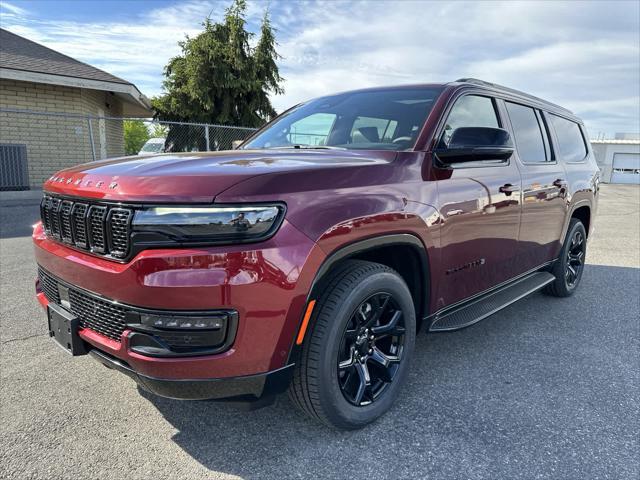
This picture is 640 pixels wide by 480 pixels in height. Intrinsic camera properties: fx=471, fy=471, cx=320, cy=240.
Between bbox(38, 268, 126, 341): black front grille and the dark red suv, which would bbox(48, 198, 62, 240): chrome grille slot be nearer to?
the dark red suv

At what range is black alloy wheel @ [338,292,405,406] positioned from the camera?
8.05 ft

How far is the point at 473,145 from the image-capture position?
9.07 ft

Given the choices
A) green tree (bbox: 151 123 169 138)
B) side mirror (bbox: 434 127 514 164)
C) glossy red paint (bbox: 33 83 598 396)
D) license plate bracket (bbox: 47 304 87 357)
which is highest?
green tree (bbox: 151 123 169 138)

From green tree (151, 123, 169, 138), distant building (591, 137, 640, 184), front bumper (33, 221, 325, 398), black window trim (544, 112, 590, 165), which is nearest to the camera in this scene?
front bumper (33, 221, 325, 398)

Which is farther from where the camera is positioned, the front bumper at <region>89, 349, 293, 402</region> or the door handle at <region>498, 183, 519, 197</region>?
the door handle at <region>498, 183, 519, 197</region>

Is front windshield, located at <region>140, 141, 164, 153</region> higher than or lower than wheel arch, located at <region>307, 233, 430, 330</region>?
higher

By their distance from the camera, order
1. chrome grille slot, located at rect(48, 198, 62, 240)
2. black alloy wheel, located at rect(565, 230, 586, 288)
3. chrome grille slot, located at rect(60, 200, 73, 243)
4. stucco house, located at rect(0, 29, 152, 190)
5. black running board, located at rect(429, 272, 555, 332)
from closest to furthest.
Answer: chrome grille slot, located at rect(60, 200, 73, 243), chrome grille slot, located at rect(48, 198, 62, 240), black running board, located at rect(429, 272, 555, 332), black alloy wheel, located at rect(565, 230, 586, 288), stucco house, located at rect(0, 29, 152, 190)

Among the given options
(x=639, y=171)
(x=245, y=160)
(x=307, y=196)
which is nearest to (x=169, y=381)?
(x=307, y=196)

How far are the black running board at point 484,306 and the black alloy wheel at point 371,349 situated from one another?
0.38m

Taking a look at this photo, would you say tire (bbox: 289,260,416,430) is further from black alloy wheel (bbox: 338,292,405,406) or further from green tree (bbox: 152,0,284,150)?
green tree (bbox: 152,0,284,150)

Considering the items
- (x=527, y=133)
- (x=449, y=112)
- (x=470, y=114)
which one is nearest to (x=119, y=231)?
(x=449, y=112)

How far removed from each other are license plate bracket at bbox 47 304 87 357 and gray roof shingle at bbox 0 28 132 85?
1144 cm

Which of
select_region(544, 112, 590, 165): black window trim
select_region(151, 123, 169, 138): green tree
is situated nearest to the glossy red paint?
select_region(544, 112, 590, 165): black window trim

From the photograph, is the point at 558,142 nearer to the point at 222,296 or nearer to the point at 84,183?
the point at 222,296
